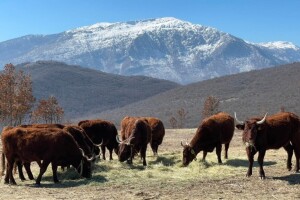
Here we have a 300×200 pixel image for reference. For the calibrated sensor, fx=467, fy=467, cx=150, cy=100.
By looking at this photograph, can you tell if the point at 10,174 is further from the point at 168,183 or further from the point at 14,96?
the point at 14,96

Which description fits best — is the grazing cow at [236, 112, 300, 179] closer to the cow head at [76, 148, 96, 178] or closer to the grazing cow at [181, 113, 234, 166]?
the grazing cow at [181, 113, 234, 166]

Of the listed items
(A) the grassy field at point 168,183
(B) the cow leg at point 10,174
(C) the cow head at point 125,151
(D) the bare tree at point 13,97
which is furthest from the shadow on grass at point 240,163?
(D) the bare tree at point 13,97

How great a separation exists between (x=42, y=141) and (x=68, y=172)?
225 centimetres

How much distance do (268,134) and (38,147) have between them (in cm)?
826

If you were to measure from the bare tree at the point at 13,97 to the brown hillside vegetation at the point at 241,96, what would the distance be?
66968 mm

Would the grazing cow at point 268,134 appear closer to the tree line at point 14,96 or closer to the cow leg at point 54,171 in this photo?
the cow leg at point 54,171

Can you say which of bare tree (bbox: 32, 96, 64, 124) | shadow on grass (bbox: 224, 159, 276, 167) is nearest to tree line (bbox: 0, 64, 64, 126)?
bare tree (bbox: 32, 96, 64, 124)

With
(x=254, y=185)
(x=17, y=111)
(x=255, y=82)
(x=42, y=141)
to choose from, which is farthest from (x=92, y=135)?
(x=255, y=82)

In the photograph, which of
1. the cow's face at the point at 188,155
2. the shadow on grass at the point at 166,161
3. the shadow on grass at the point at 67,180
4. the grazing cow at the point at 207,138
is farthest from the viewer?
the shadow on grass at the point at 166,161

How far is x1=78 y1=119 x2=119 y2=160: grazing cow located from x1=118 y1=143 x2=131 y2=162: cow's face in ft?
7.28

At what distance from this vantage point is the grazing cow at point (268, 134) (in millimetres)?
16584

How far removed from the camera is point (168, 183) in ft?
52.3

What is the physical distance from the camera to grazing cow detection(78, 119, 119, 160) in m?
23.0

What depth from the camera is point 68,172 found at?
18.0m
